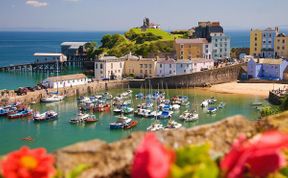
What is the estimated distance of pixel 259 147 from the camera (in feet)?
7.64

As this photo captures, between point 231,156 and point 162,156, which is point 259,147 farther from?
point 162,156

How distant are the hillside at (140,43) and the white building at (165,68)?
9.14 metres

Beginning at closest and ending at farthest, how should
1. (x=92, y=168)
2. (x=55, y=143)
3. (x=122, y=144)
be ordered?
(x=92, y=168)
(x=122, y=144)
(x=55, y=143)

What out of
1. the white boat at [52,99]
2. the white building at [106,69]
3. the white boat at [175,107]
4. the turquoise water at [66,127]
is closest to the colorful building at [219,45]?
the white building at [106,69]

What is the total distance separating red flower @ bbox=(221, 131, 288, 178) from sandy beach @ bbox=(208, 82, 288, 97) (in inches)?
1784

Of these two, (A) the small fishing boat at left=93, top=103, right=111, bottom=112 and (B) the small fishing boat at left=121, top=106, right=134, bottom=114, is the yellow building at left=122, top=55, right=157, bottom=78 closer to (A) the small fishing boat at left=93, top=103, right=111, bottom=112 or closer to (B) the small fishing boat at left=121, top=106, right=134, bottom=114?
(A) the small fishing boat at left=93, top=103, right=111, bottom=112

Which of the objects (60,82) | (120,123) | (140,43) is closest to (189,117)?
(120,123)

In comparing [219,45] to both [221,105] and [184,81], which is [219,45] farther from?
[221,105]

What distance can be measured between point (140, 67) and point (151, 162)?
5484cm

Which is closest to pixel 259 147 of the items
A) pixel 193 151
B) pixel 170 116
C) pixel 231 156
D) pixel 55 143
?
pixel 231 156

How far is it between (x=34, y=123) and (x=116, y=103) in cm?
907

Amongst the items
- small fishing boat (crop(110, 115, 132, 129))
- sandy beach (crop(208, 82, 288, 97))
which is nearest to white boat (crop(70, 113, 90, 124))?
small fishing boat (crop(110, 115, 132, 129))

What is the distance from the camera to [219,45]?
67250 mm

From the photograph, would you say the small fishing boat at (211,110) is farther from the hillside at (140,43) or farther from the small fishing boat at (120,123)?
the hillside at (140,43)
